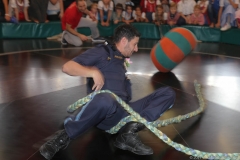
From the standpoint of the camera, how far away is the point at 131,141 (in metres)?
3.07

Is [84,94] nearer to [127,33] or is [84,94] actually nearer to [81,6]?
[127,33]

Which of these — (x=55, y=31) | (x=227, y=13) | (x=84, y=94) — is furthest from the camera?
(x=55, y=31)

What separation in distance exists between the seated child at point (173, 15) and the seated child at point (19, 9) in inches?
161

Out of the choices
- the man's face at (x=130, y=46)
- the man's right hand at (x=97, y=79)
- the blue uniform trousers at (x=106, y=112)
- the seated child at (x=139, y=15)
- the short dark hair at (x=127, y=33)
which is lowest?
the seated child at (x=139, y=15)

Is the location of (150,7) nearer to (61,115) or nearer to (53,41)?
(53,41)

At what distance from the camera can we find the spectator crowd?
9.98 meters

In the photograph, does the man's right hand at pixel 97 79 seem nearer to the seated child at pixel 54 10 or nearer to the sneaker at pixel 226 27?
the sneaker at pixel 226 27

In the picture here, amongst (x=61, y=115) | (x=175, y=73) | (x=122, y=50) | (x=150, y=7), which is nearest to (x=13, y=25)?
(x=150, y=7)

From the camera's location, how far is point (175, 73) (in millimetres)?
6195

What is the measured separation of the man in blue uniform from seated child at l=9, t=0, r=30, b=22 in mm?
7405

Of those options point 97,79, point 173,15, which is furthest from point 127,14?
point 97,79

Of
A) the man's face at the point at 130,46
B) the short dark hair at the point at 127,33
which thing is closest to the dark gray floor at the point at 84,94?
→ the man's face at the point at 130,46

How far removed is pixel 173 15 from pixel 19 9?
4.41 meters

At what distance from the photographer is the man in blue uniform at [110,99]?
2.84 m
